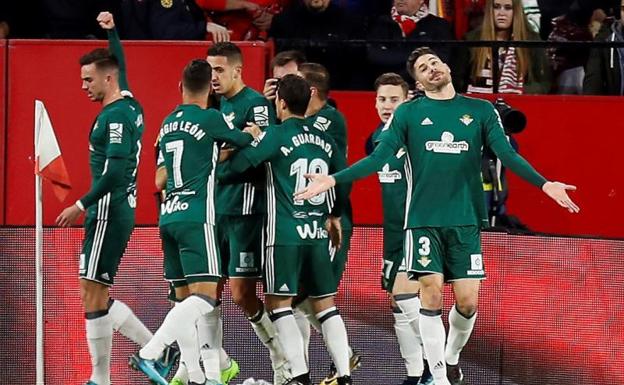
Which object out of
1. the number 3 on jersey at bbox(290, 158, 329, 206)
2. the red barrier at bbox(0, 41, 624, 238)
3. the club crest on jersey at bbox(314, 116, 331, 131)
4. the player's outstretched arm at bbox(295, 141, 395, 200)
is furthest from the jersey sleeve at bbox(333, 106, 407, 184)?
the red barrier at bbox(0, 41, 624, 238)

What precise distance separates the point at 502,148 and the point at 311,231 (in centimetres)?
134

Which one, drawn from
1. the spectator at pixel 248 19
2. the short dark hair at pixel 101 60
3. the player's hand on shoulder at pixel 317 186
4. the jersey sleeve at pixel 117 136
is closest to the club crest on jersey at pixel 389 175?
the player's hand on shoulder at pixel 317 186

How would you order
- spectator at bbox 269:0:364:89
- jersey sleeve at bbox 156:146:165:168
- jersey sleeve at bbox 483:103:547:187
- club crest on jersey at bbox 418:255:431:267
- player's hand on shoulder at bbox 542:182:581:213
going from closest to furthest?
player's hand on shoulder at bbox 542:182:581:213 → jersey sleeve at bbox 483:103:547:187 → club crest on jersey at bbox 418:255:431:267 → jersey sleeve at bbox 156:146:165:168 → spectator at bbox 269:0:364:89

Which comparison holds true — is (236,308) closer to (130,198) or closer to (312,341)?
(312,341)

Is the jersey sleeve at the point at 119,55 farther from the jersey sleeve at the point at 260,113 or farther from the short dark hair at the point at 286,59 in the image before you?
the short dark hair at the point at 286,59

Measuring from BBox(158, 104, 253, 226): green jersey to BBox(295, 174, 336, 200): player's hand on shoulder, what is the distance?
76 centimetres

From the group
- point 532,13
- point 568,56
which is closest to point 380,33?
point 532,13

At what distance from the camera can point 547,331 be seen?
12.3 meters

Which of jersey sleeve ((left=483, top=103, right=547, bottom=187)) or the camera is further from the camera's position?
the camera

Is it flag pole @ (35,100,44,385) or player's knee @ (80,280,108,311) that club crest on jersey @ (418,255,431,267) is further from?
flag pole @ (35,100,44,385)

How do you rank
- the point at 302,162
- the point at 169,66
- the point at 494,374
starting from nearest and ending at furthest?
1. the point at 302,162
2. the point at 494,374
3. the point at 169,66

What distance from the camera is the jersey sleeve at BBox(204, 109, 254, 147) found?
1144 cm

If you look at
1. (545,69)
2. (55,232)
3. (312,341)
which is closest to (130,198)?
(55,232)

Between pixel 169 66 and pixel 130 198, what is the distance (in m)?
2.72
